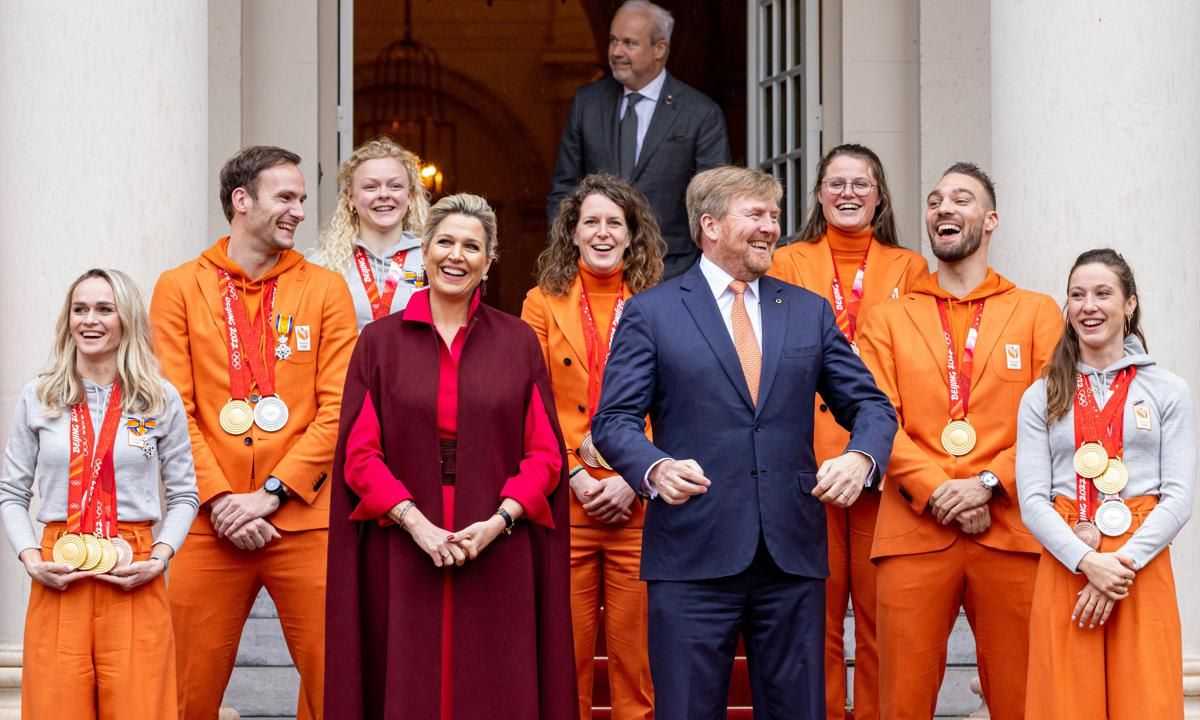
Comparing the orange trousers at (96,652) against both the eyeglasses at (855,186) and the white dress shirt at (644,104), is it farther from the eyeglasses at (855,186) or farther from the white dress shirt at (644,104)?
the white dress shirt at (644,104)

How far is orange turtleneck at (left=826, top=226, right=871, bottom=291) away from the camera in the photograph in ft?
23.5

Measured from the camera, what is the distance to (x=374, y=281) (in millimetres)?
7035

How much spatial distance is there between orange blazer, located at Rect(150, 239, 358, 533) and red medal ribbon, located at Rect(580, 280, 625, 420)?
2.98ft

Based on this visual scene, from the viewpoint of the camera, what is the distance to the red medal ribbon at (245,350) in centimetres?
637

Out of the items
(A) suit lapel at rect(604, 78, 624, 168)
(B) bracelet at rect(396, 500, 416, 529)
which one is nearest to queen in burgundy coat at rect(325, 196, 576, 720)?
(B) bracelet at rect(396, 500, 416, 529)

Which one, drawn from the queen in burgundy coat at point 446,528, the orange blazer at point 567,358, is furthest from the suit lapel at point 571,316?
the queen in burgundy coat at point 446,528

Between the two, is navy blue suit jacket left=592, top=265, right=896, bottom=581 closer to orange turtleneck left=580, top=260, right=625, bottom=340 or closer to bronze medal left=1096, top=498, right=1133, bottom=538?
bronze medal left=1096, top=498, right=1133, bottom=538

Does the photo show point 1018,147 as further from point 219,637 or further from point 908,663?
point 219,637

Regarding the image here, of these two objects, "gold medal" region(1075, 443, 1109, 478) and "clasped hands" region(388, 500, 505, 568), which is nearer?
"clasped hands" region(388, 500, 505, 568)

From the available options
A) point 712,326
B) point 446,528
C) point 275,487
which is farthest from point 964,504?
point 275,487

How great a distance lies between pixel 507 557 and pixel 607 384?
0.62 meters

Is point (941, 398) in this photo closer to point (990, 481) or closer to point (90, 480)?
point (990, 481)

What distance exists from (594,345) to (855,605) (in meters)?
1.40

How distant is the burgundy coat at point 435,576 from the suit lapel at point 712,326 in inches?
23.5
